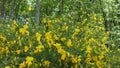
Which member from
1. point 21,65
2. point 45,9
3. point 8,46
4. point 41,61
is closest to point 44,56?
point 41,61

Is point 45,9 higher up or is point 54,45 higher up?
point 54,45

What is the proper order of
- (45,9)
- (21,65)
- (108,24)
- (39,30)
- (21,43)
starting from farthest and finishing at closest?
1. (45,9)
2. (108,24)
3. (39,30)
4. (21,43)
5. (21,65)

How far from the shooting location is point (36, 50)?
20.5ft

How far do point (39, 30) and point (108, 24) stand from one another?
24232mm

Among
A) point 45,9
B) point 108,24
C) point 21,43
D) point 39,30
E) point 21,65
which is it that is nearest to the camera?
point 21,65

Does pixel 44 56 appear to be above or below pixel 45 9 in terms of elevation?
above

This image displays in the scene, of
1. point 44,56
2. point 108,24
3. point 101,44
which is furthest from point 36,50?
point 108,24

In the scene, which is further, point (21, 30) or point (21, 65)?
point (21, 30)

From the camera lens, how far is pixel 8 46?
22.9ft

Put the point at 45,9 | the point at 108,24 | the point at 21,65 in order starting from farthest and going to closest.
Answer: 1. the point at 45,9
2. the point at 108,24
3. the point at 21,65

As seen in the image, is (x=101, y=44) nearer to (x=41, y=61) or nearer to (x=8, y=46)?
(x=41, y=61)

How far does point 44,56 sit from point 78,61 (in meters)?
0.65

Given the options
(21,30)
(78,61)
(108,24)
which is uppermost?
(21,30)

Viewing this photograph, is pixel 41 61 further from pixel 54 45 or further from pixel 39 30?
pixel 39 30
